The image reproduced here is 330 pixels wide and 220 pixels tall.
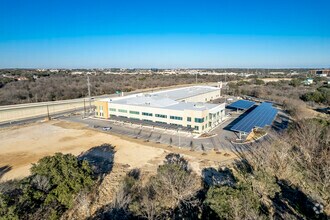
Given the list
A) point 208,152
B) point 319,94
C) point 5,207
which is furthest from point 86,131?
point 319,94

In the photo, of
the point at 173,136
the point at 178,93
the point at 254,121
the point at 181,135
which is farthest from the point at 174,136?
the point at 178,93

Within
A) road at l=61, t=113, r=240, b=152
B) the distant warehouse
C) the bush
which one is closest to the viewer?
the bush

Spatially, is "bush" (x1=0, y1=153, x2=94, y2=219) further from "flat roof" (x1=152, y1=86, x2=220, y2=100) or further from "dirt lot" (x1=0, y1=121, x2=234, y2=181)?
"flat roof" (x1=152, y1=86, x2=220, y2=100)

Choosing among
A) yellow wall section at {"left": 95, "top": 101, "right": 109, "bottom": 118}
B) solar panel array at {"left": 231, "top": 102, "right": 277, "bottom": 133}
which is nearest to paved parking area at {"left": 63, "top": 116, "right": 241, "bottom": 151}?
solar panel array at {"left": 231, "top": 102, "right": 277, "bottom": 133}

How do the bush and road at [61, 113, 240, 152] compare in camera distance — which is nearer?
the bush

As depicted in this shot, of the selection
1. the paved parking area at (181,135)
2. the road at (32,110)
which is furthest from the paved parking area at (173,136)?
the road at (32,110)

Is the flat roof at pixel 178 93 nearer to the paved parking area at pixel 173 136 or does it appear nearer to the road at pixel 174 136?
the road at pixel 174 136

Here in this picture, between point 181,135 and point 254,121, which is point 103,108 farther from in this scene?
point 254,121

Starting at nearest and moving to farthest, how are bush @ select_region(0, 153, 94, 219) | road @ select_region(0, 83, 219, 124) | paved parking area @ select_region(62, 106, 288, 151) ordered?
bush @ select_region(0, 153, 94, 219) < paved parking area @ select_region(62, 106, 288, 151) < road @ select_region(0, 83, 219, 124)

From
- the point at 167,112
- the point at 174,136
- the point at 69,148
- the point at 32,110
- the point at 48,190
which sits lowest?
the point at 69,148
